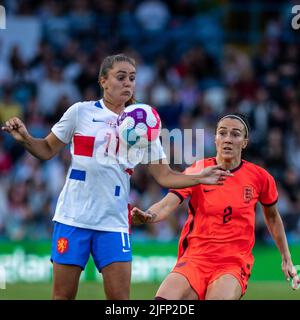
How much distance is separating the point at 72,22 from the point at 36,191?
4.46 m

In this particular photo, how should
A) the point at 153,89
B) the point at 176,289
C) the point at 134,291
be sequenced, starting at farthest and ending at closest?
the point at 153,89 → the point at 134,291 → the point at 176,289

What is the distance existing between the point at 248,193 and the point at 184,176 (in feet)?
2.75

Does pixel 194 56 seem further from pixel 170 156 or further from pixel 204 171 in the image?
pixel 204 171

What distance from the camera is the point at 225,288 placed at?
312 inches

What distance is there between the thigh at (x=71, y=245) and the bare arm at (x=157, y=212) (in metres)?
0.39

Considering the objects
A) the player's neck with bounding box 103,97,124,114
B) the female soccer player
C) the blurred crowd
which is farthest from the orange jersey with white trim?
the blurred crowd

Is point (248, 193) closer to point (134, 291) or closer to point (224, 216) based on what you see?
point (224, 216)

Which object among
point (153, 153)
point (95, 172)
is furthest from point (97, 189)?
point (153, 153)

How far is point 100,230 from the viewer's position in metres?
7.82

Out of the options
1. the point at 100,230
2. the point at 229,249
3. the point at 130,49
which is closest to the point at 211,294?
the point at 229,249

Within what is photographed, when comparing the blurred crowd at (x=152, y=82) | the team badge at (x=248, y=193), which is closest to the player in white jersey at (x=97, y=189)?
the team badge at (x=248, y=193)

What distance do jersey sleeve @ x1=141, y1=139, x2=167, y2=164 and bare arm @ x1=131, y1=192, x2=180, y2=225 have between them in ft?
1.33

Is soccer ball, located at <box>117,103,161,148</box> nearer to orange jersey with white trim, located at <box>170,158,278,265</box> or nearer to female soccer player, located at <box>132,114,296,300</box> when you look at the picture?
female soccer player, located at <box>132,114,296,300</box>

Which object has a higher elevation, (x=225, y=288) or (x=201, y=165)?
(x=201, y=165)
